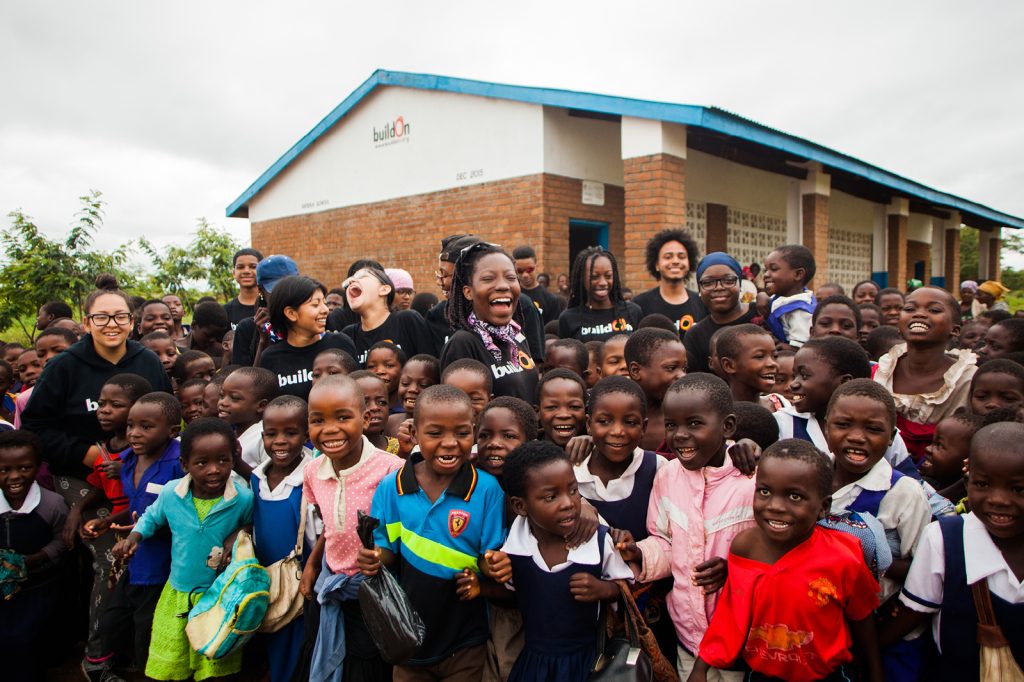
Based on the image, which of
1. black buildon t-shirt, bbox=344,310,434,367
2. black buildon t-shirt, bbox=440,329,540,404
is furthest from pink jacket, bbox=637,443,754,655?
black buildon t-shirt, bbox=344,310,434,367

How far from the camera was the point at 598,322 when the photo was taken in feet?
15.1

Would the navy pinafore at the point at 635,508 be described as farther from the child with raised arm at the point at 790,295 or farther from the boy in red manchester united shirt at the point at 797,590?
the child with raised arm at the point at 790,295

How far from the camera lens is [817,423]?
103 inches

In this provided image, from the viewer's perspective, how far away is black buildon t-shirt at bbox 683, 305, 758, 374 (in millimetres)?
3775

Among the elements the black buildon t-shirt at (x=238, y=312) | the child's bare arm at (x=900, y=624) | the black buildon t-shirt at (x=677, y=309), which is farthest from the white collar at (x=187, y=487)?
the black buildon t-shirt at (x=677, y=309)

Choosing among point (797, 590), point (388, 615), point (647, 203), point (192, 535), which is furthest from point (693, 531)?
point (647, 203)

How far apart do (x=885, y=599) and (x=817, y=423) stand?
73cm

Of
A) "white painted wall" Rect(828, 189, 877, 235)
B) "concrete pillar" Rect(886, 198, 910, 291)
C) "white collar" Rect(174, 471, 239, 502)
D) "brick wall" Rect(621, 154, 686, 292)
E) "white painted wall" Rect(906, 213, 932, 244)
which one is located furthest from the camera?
"white painted wall" Rect(906, 213, 932, 244)

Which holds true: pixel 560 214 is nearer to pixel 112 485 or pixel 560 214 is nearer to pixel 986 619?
pixel 112 485

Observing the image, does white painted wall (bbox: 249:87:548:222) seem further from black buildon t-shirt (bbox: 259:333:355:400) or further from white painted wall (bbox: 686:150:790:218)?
black buildon t-shirt (bbox: 259:333:355:400)

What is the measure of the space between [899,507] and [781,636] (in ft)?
2.02

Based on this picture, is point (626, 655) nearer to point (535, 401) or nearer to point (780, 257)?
point (535, 401)

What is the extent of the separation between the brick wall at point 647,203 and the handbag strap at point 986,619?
6.06 meters

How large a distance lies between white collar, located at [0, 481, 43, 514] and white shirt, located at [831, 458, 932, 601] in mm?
3737
